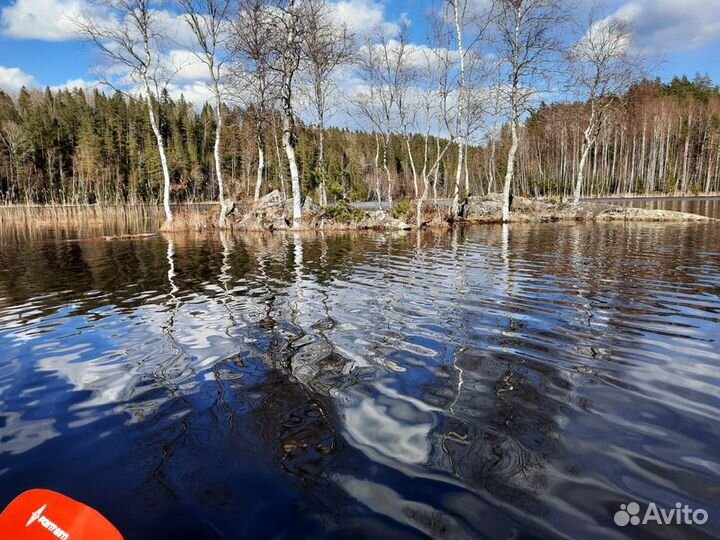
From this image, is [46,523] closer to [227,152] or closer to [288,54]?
[288,54]

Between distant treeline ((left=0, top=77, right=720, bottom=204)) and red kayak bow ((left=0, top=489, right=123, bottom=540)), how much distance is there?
56.3 meters

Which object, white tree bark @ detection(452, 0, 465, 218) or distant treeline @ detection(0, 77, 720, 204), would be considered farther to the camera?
distant treeline @ detection(0, 77, 720, 204)

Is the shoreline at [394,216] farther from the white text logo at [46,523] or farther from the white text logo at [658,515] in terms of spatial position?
the white text logo at [46,523]

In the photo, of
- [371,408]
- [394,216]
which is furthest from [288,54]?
[371,408]

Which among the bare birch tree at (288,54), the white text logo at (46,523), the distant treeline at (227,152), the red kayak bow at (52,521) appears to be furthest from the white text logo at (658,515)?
the distant treeline at (227,152)

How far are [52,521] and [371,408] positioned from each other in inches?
90.5

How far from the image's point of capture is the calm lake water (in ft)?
8.09

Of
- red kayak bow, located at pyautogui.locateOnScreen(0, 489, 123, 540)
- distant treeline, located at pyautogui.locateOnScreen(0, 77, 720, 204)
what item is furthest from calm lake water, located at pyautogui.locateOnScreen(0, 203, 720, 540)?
distant treeline, located at pyautogui.locateOnScreen(0, 77, 720, 204)

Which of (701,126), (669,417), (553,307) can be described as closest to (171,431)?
(669,417)

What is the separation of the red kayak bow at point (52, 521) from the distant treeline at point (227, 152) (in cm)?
5633

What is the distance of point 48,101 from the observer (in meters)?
81.8

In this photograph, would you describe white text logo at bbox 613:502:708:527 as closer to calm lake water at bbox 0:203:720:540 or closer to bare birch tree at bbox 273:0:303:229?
calm lake water at bbox 0:203:720:540

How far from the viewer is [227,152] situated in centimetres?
7569

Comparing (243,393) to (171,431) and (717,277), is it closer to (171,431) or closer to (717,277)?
(171,431)
